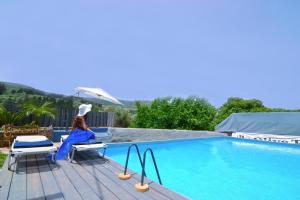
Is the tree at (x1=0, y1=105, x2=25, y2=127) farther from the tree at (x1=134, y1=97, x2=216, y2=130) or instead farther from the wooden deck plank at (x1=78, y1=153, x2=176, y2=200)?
the tree at (x1=134, y1=97, x2=216, y2=130)

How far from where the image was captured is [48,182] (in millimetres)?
3756

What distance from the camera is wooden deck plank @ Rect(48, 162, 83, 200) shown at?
3208 millimetres

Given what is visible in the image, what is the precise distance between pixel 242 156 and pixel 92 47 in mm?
11461

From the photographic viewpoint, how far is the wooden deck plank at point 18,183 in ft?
10.3

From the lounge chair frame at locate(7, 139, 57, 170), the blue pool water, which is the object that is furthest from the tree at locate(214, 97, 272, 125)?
the lounge chair frame at locate(7, 139, 57, 170)

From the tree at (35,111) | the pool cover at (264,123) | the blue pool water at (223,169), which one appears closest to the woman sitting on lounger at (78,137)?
the blue pool water at (223,169)

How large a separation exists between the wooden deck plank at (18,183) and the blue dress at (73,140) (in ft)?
2.78

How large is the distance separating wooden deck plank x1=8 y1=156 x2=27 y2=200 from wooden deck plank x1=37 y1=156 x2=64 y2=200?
28 cm

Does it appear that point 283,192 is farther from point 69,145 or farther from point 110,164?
point 69,145

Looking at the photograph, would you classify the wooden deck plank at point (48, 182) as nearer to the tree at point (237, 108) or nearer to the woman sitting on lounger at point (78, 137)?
the woman sitting on lounger at point (78, 137)

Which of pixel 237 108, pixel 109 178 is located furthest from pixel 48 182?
pixel 237 108

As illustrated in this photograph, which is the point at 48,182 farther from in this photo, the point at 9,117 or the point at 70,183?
the point at 9,117

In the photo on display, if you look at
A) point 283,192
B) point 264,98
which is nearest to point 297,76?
→ point 264,98

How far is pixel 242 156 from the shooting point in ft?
33.7
